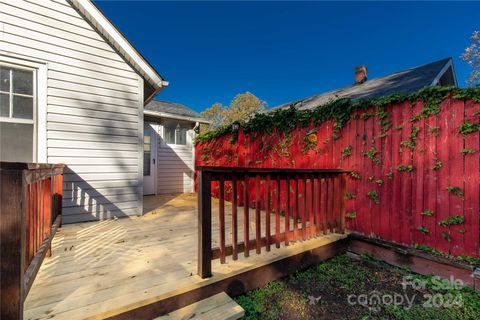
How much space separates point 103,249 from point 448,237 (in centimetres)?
376

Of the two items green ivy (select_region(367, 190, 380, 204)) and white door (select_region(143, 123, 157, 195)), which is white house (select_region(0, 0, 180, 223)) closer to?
white door (select_region(143, 123, 157, 195))

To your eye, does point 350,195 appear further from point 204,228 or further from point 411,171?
point 204,228

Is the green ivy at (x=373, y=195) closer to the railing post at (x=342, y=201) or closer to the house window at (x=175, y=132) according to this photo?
the railing post at (x=342, y=201)

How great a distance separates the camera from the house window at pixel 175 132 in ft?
22.7

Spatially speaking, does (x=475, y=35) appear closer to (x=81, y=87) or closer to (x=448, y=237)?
(x=448, y=237)

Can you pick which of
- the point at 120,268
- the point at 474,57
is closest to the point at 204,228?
the point at 120,268

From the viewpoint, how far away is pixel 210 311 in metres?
1.57

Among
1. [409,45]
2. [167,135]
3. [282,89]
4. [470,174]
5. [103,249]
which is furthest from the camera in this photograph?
[282,89]

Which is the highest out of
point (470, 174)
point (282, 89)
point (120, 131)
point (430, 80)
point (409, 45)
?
point (282, 89)

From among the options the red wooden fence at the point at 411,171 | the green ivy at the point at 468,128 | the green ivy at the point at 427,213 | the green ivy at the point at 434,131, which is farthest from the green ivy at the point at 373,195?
the green ivy at the point at 468,128

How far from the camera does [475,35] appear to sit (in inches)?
461

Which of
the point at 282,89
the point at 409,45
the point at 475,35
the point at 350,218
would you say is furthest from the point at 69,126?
the point at 282,89

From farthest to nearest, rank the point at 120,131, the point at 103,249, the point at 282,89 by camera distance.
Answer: the point at 282,89 < the point at 120,131 < the point at 103,249

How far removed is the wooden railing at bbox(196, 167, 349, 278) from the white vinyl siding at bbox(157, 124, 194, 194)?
12.2 feet
